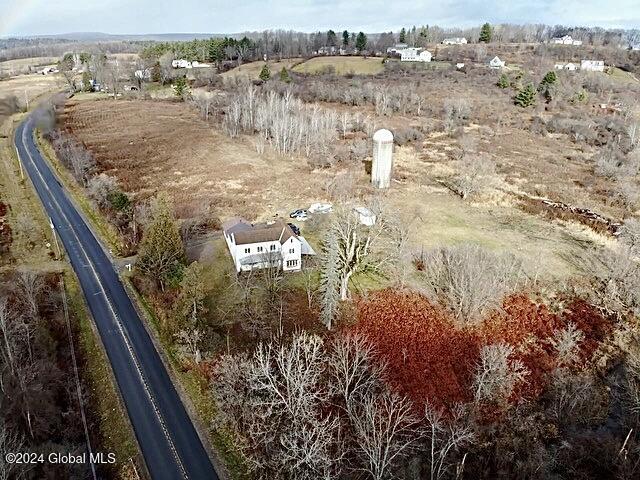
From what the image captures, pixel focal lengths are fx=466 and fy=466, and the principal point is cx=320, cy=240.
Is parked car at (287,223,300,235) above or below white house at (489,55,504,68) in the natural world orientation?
below

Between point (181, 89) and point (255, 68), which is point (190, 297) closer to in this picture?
point (181, 89)

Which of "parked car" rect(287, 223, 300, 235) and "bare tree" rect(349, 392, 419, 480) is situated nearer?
"bare tree" rect(349, 392, 419, 480)

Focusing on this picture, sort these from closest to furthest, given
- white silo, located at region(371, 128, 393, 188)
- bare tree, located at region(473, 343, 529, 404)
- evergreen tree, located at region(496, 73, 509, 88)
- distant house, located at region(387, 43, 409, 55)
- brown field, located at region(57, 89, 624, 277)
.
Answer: bare tree, located at region(473, 343, 529, 404) < brown field, located at region(57, 89, 624, 277) < white silo, located at region(371, 128, 393, 188) < evergreen tree, located at region(496, 73, 509, 88) < distant house, located at region(387, 43, 409, 55)

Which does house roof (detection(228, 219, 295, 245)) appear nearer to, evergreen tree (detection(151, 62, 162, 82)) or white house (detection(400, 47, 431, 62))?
evergreen tree (detection(151, 62, 162, 82))

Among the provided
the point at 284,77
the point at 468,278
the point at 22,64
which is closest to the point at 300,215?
the point at 468,278

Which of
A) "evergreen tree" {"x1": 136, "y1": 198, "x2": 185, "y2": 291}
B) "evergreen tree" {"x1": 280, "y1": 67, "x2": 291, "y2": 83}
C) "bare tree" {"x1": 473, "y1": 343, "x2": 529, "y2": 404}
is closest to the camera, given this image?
"bare tree" {"x1": 473, "y1": 343, "x2": 529, "y2": 404}

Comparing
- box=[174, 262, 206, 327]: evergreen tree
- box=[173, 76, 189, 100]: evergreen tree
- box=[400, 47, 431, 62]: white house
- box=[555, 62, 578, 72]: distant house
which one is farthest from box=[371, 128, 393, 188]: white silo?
box=[555, 62, 578, 72]: distant house
